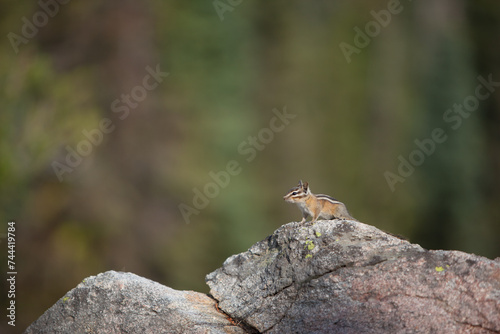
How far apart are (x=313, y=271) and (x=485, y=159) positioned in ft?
59.8

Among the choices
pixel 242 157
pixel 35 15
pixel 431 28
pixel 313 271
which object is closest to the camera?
pixel 313 271

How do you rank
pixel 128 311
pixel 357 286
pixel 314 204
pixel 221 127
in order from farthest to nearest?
pixel 221 127 < pixel 314 204 < pixel 128 311 < pixel 357 286

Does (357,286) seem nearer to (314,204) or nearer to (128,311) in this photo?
(314,204)

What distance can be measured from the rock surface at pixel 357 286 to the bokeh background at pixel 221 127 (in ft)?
29.5

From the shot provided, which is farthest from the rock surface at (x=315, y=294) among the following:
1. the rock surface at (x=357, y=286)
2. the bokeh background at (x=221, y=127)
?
the bokeh background at (x=221, y=127)

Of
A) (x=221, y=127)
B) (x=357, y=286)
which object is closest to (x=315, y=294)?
(x=357, y=286)

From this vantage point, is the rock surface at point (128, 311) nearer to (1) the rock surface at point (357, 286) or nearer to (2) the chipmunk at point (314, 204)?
(1) the rock surface at point (357, 286)

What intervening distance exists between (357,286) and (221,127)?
40.2 feet

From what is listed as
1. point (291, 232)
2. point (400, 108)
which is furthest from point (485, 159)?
point (291, 232)

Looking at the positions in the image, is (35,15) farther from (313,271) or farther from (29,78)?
(313,271)

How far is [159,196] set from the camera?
15031 millimetres

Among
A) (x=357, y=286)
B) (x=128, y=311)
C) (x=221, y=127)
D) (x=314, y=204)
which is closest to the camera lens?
(x=357, y=286)

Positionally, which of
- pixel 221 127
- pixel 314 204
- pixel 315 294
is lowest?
pixel 315 294

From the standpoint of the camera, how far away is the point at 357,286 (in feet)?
16.0
